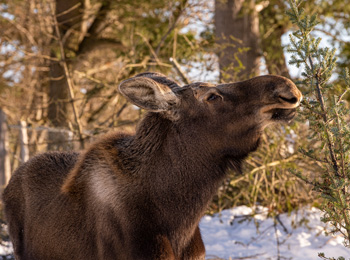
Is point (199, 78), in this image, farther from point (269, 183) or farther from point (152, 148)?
point (152, 148)

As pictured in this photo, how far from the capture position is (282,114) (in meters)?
3.95

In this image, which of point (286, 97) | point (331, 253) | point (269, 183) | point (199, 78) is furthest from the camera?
point (199, 78)

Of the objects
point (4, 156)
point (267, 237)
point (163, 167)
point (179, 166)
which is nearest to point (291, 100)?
point (179, 166)

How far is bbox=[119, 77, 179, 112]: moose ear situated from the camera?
3938 millimetres

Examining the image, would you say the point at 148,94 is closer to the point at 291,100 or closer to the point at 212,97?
the point at 212,97

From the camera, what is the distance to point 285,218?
26.4 feet

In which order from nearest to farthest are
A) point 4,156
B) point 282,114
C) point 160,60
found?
point 282,114
point 160,60
point 4,156

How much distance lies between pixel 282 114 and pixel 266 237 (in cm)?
411

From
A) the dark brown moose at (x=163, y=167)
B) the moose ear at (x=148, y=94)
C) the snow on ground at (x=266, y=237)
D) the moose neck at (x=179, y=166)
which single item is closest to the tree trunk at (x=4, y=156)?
the snow on ground at (x=266, y=237)

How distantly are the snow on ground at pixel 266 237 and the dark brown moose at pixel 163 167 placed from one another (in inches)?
108

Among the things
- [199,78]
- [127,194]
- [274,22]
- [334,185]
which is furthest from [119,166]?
[274,22]

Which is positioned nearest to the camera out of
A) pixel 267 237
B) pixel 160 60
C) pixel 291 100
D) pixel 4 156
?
pixel 291 100

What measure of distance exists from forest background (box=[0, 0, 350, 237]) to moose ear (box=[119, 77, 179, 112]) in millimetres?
2758

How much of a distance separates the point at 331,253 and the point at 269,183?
Answer: 1.67 m
